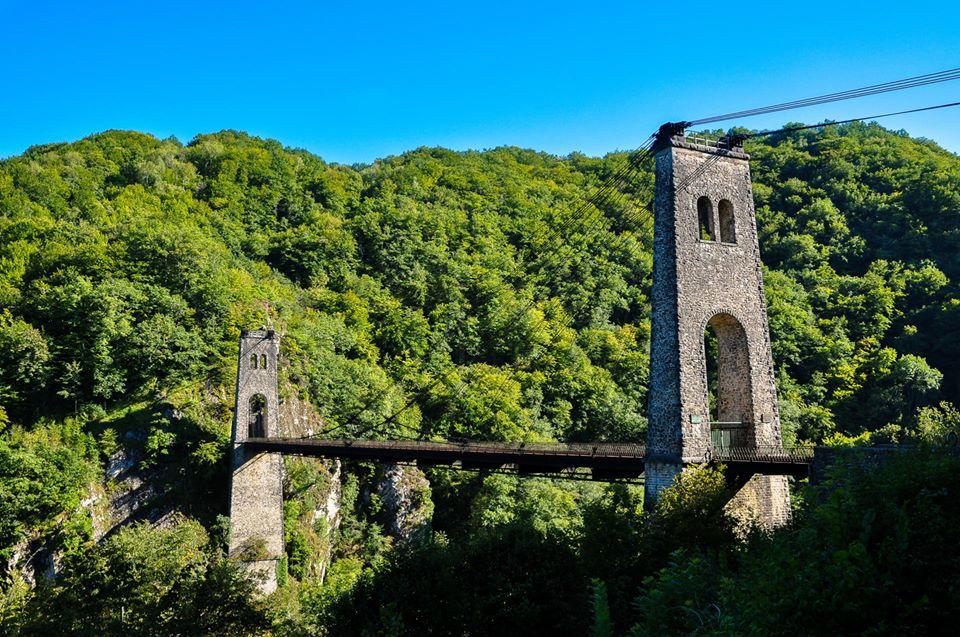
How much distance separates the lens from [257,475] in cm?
2384

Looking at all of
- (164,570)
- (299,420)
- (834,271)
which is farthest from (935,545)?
(834,271)

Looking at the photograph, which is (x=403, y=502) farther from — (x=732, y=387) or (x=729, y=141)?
(x=729, y=141)

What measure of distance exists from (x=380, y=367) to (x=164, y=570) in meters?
23.4

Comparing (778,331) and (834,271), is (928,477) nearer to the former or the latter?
(778,331)

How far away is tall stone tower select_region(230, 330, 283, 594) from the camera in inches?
894

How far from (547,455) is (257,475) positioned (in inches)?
486

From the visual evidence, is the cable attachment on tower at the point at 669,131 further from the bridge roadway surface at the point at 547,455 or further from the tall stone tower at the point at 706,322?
the bridge roadway surface at the point at 547,455

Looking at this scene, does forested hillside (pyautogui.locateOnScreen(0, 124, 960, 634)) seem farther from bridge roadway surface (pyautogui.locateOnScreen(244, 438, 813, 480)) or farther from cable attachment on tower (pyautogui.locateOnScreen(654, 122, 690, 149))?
cable attachment on tower (pyautogui.locateOnScreen(654, 122, 690, 149))

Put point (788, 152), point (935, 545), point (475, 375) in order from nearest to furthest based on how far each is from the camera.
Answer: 1. point (935, 545)
2. point (475, 375)
3. point (788, 152)

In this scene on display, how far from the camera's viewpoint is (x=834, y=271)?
45719 millimetres

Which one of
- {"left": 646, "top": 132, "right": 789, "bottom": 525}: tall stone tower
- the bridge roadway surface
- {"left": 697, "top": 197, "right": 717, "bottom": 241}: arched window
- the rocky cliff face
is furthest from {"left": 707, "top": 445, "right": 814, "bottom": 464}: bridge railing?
the rocky cliff face

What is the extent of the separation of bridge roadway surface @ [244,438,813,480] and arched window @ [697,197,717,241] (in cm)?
449

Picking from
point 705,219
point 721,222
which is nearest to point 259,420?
point 705,219

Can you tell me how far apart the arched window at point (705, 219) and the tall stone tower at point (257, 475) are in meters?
16.1
